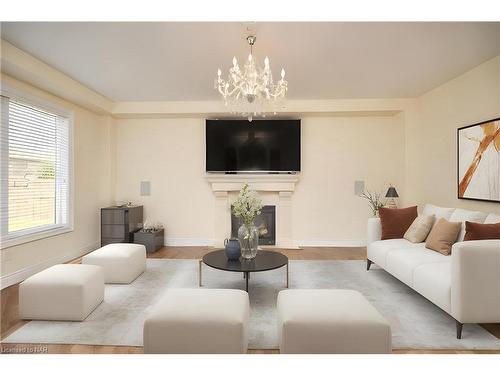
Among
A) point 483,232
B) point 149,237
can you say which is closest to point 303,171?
point 149,237

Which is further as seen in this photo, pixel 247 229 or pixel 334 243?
pixel 334 243

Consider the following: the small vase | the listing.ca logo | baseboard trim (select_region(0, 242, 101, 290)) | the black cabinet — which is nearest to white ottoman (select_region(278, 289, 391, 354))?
the small vase

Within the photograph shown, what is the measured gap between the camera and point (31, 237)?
374 cm

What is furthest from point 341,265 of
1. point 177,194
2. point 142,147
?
point 142,147

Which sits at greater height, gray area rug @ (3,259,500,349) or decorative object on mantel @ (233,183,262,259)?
decorative object on mantel @ (233,183,262,259)

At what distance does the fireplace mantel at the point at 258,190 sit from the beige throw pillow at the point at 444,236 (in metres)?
2.65

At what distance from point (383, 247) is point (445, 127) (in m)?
2.18

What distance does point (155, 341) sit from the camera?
1786 millimetres

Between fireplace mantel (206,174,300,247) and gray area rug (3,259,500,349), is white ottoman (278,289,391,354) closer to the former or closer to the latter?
gray area rug (3,259,500,349)

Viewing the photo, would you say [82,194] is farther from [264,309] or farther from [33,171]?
[264,309]

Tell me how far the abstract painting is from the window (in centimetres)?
570

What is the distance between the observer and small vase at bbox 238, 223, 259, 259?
3.27 metres

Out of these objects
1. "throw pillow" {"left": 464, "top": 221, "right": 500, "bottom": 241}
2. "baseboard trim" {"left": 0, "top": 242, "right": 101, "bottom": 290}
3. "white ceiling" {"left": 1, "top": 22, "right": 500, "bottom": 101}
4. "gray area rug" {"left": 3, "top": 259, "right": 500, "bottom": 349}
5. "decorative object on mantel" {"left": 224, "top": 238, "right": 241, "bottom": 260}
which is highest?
"white ceiling" {"left": 1, "top": 22, "right": 500, "bottom": 101}

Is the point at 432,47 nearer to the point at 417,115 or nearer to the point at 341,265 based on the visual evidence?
the point at 417,115
